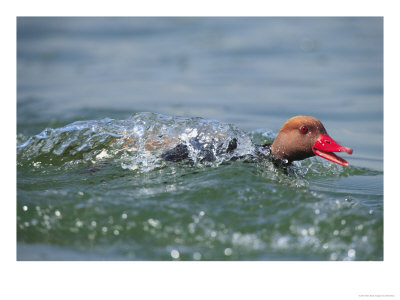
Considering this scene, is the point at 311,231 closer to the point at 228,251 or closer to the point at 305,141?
the point at 228,251

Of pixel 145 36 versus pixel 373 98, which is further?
pixel 145 36

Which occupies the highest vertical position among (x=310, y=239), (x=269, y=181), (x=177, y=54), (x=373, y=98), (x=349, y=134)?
(x=177, y=54)

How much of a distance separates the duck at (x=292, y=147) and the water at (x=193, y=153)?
0.14 m

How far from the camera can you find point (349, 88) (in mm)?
8805

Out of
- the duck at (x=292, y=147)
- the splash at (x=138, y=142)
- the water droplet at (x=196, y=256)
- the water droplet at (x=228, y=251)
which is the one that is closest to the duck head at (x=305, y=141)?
the duck at (x=292, y=147)

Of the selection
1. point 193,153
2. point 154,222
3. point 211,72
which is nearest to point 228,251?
point 154,222

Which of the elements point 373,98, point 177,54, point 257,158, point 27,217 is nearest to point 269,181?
point 257,158

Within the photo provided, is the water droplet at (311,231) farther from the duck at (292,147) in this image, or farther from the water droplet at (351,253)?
the duck at (292,147)

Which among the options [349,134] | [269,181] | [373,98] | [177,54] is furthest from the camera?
[177,54]

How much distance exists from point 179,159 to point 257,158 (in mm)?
869

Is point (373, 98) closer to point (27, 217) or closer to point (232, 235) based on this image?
point (232, 235)

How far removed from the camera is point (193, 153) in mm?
5227

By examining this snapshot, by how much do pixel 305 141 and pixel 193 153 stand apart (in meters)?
1.22

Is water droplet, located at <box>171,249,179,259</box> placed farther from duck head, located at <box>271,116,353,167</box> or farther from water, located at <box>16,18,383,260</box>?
duck head, located at <box>271,116,353,167</box>
